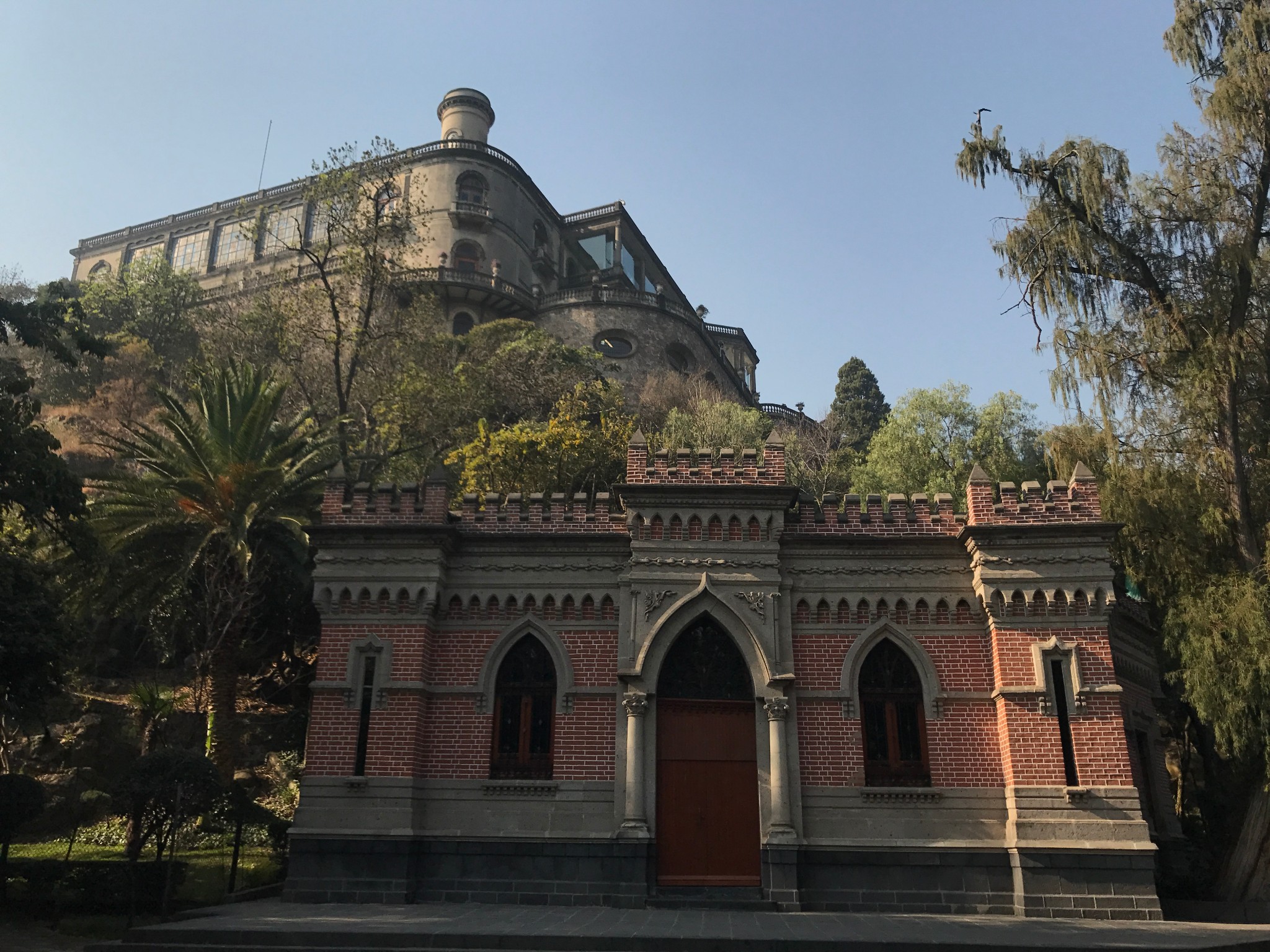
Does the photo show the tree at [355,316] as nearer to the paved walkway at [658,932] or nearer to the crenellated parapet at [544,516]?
the crenellated parapet at [544,516]

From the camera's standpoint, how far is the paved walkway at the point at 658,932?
11469mm

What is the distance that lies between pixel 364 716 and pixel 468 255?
41.3 metres

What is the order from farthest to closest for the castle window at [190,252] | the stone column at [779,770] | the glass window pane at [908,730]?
the castle window at [190,252]
the glass window pane at [908,730]
the stone column at [779,770]

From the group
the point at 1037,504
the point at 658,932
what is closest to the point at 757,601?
the point at 1037,504

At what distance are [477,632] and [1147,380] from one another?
13944 millimetres

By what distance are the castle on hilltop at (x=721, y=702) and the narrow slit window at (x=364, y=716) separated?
4 centimetres

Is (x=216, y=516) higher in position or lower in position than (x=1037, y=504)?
higher

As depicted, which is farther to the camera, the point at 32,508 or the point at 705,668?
the point at 705,668

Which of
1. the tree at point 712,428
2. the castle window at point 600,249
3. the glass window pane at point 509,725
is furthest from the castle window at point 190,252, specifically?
the glass window pane at point 509,725

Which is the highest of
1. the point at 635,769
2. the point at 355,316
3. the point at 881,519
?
the point at 355,316

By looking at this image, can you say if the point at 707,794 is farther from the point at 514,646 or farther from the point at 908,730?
the point at 514,646

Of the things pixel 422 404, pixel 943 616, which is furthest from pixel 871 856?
pixel 422 404

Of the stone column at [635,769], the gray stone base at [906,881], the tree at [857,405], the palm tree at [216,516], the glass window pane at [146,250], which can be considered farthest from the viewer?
the glass window pane at [146,250]

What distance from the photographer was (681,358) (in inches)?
2047
